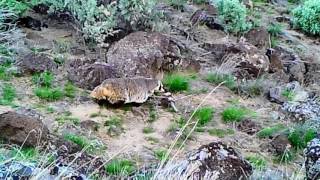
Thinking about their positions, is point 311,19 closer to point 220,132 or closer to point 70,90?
point 220,132

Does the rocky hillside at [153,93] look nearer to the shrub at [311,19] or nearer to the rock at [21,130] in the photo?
the rock at [21,130]

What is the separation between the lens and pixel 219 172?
4293 millimetres

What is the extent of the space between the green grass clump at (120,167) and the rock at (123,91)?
3.97ft

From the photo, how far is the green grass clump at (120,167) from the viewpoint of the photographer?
4.80 m

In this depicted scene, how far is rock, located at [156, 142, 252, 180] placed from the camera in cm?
412

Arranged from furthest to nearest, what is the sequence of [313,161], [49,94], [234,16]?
[234,16], [49,94], [313,161]

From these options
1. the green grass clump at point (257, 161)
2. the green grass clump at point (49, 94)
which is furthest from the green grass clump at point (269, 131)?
the green grass clump at point (49, 94)

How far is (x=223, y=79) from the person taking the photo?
25.2 ft

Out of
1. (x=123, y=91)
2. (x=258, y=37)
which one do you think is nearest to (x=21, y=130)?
(x=123, y=91)

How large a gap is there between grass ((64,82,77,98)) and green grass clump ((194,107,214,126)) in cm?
133

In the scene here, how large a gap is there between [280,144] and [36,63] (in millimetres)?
2909

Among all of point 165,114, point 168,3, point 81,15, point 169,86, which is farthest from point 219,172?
point 168,3

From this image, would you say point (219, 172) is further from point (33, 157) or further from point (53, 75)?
point (53, 75)

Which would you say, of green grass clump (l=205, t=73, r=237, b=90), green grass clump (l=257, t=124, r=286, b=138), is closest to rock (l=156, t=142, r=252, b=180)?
green grass clump (l=257, t=124, r=286, b=138)
